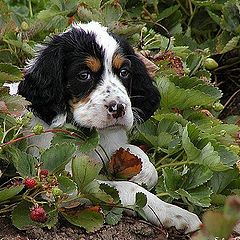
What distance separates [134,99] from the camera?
3.05m

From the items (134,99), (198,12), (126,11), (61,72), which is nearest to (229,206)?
(61,72)

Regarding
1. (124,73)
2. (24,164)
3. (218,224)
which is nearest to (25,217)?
(24,164)

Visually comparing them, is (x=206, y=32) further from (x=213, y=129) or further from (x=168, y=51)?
(x=213, y=129)

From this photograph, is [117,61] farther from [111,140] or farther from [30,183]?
[30,183]

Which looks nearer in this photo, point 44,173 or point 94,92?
point 44,173

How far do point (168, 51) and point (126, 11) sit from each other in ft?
3.91

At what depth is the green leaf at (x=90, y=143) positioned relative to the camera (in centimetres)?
255

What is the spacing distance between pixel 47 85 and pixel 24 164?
0.52m

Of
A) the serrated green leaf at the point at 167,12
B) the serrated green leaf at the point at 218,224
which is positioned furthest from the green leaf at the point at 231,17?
the serrated green leaf at the point at 218,224

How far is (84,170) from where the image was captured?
7.54ft

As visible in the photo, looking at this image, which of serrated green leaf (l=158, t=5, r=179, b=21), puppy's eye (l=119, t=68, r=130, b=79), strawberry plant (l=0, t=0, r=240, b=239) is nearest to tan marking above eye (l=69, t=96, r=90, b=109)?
strawberry plant (l=0, t=0, r=240, b=239)

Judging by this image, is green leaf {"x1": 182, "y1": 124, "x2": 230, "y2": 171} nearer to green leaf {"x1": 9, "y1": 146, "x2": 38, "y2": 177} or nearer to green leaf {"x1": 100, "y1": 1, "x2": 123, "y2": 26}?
green leaf {"x1": 9, "y1": 146, "x2": 38, "y2": 177}

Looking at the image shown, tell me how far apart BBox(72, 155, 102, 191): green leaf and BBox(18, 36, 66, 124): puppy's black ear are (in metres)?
0.52

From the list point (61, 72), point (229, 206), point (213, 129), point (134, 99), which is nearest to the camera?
point (229, 206)
